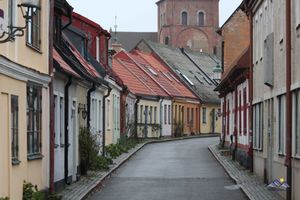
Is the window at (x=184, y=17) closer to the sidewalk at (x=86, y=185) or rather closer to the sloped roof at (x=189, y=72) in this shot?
the sloped roof at (x=189, y=72)

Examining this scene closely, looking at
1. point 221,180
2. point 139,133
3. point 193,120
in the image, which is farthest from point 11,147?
point 193,120

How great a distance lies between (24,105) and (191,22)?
104 metres

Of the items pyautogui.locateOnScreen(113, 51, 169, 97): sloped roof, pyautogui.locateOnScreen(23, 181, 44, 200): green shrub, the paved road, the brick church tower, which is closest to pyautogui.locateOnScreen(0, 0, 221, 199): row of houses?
pyautogui.locateOnScreen(23, 181, 44, 200): green shrub

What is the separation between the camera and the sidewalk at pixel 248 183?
17875mm

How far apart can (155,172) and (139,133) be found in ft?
83.3

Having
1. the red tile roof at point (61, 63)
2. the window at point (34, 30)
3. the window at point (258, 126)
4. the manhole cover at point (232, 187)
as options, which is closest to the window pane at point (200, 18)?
the window at point (258, 126)

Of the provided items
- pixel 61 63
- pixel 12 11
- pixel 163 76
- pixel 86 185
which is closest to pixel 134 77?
pixel 163 76

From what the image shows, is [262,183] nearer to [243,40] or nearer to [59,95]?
[59,95]

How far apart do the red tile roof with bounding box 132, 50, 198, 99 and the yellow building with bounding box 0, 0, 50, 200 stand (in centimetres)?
4389

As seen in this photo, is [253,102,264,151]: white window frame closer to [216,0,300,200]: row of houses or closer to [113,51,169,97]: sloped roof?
[216,0,300,200]: row of houses

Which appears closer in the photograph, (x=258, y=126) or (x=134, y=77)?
(x=258, y=126)

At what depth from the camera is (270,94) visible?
66.4ft

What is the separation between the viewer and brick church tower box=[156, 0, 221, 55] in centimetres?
11619

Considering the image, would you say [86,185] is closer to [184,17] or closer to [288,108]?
[288,108]
